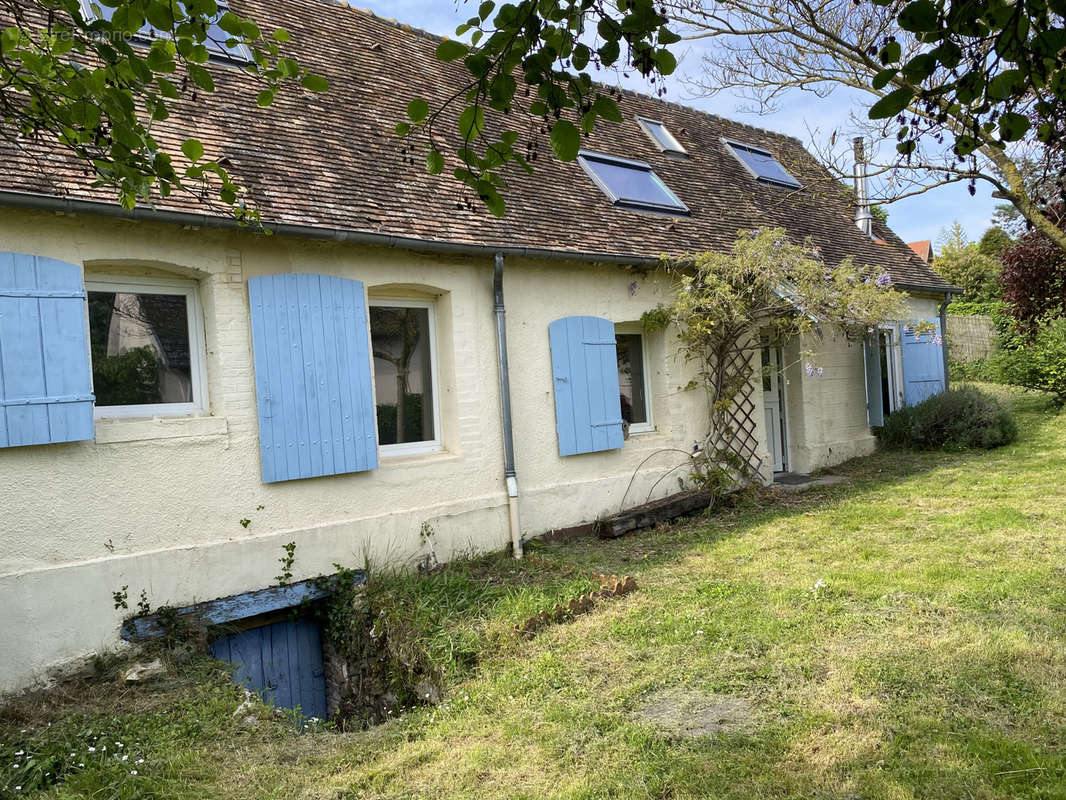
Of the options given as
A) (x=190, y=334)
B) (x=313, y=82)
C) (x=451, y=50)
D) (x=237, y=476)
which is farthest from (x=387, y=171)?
(x=451, y=50)

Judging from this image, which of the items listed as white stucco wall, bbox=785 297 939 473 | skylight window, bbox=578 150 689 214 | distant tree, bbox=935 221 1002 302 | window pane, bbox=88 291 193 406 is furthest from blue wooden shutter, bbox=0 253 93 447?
distant tree, bbox=935 221 1002 302

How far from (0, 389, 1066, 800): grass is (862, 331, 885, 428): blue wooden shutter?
5.48 m

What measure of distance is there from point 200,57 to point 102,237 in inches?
116

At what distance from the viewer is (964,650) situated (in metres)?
3.90

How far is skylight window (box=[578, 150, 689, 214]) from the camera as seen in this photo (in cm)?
888

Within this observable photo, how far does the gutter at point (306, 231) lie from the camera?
4641mm

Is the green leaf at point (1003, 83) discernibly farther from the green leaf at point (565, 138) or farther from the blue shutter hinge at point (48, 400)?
the blue shutter hinge at point (48, 400)

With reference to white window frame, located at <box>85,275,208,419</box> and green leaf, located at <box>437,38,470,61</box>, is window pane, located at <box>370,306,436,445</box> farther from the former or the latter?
green leaf, located at <box>437,38,470,61</box>

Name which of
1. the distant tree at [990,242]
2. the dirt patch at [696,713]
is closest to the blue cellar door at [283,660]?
the dirt patch at [696,713]

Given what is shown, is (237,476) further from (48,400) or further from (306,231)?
(306,231)

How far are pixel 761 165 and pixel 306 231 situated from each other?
890 cm

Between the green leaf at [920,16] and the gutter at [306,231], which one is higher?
the gutter at [306,231]

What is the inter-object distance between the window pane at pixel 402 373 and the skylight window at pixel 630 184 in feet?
10.3

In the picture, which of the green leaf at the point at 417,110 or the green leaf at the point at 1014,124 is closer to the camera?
the green leaf at the point at 417,110
